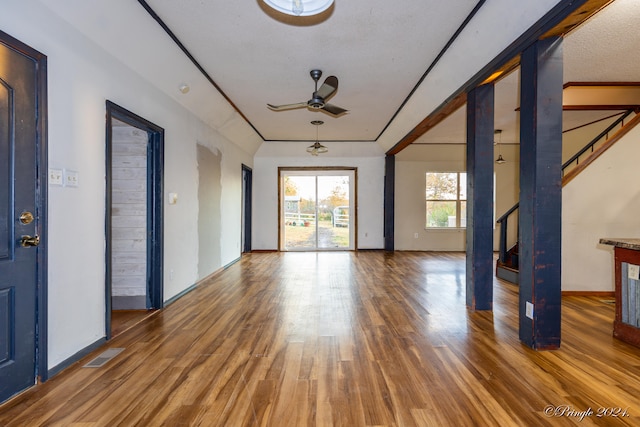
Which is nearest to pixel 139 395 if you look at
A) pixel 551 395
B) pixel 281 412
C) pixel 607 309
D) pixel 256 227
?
pixel 281 412

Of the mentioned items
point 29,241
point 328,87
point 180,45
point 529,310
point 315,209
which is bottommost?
point 529,310

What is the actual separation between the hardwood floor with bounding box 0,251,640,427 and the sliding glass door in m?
4.88

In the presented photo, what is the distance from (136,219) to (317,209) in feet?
18.0

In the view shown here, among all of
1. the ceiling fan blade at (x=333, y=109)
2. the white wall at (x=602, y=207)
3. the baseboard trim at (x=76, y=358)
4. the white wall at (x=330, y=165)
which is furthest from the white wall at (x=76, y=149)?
the white wall at (x=602, y=207)

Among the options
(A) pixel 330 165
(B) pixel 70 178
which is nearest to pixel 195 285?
(B) pixel 70 178

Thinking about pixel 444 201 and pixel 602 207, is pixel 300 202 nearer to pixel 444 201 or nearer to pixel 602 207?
pixel 444 201

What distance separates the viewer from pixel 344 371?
7.38 ft

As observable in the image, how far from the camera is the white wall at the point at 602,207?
4105mm

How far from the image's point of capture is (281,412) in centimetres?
180

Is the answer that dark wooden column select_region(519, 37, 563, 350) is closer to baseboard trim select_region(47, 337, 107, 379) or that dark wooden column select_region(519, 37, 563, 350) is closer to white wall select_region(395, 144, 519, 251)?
baseboard trim select_region(47, 337, 107, 379)

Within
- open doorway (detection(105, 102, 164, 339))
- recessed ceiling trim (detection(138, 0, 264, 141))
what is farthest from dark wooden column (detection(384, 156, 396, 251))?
open doorway (detection(105, 102, 164, 339))

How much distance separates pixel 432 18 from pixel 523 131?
132 centimetres

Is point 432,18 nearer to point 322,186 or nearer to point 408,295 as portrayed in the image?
point 408,295

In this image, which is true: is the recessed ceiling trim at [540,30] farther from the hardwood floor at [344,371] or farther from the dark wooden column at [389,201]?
the dark wooden column at [389,201]
